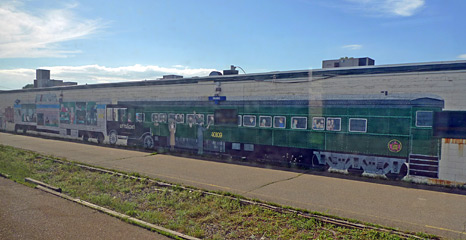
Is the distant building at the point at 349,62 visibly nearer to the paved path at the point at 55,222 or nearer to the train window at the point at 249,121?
the train window at the point at 249,121

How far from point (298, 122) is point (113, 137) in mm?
15559

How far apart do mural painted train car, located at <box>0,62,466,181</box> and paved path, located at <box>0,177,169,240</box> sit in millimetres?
10063

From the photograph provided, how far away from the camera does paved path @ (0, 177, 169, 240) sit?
7422mm

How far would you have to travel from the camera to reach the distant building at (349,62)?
1723cm

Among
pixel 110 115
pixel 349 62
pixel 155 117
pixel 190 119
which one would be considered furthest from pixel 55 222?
pixel 110 115

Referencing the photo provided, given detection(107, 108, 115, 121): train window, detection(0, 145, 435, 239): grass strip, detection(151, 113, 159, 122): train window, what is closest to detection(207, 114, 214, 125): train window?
detection(151, 113, 159, 122): train window

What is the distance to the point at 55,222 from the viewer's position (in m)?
8.16

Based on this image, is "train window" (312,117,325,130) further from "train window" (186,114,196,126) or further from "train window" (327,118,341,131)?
"train window" (186,114,196,126)

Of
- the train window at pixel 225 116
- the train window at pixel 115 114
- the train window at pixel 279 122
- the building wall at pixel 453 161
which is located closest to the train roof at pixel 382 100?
the building wall at pixel 453 161

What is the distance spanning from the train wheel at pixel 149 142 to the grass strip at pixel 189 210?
8.87 meters

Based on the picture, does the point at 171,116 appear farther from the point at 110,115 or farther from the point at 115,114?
the point at 110,115

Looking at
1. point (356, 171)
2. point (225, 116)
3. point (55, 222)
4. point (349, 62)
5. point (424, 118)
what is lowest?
point (55, 222)

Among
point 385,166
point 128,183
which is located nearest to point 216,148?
point 128,183

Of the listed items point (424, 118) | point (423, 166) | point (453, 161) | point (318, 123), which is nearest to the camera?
point (453, 161)
